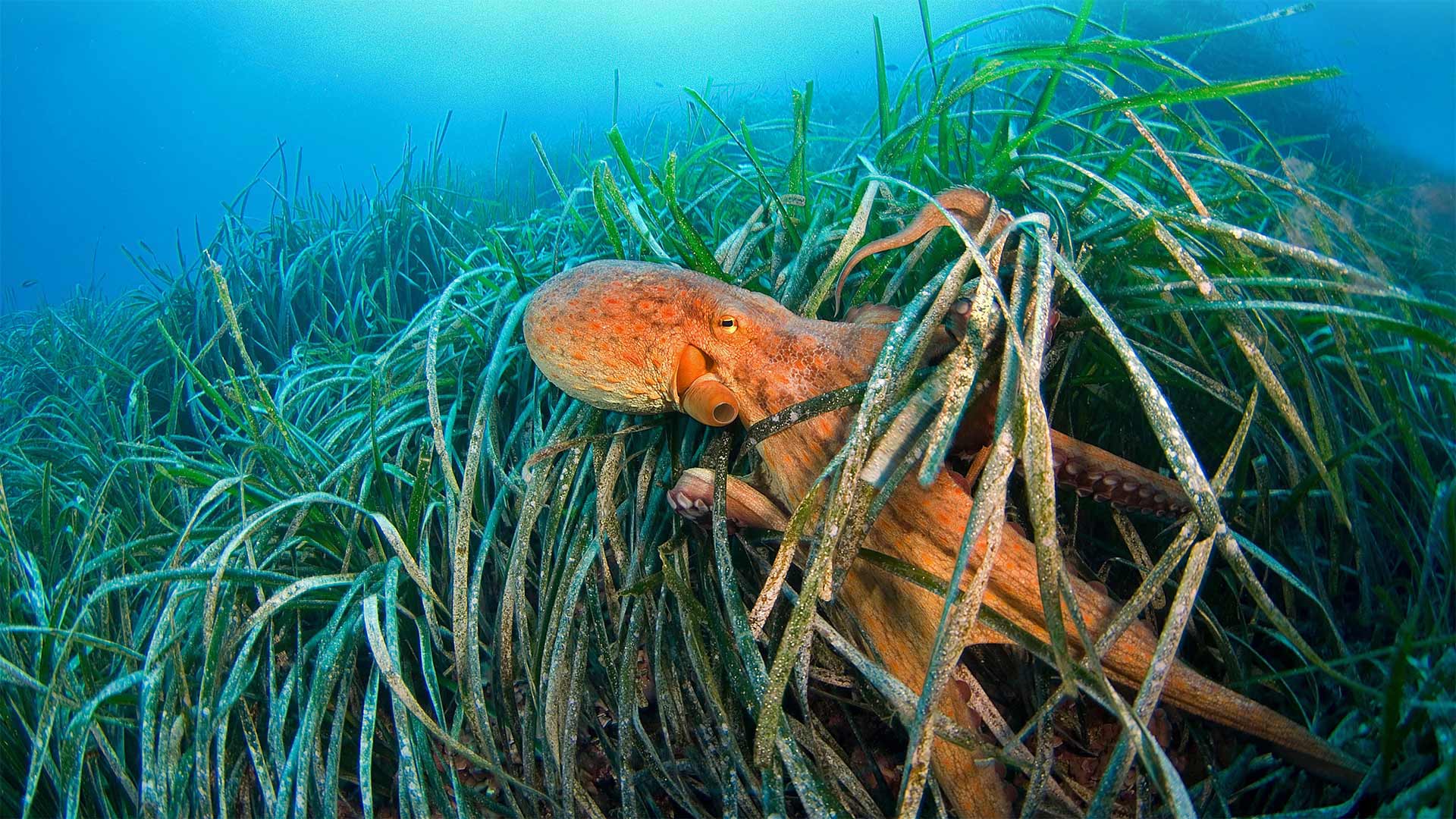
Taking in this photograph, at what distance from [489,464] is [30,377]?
6255mm

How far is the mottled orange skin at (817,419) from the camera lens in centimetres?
120

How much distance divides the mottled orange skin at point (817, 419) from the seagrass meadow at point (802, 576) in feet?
0.27

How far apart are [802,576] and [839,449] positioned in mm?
503

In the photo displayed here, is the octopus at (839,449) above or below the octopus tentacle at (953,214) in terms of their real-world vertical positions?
below

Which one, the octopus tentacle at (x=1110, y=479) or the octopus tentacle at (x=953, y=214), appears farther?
the octopus tentacle at (x=953, y=214)

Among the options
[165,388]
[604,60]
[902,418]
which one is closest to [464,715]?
[902,418]

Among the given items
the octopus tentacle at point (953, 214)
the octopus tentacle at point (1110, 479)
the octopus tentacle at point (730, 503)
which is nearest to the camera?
the octopus tentacle at point (1110, 479)

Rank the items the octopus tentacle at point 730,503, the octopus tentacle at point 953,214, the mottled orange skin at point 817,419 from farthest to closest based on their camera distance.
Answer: the octopus tentacle at point 953,214 → the octopus tentacle at point 730,503 → the mottled orange skin at point 817,419

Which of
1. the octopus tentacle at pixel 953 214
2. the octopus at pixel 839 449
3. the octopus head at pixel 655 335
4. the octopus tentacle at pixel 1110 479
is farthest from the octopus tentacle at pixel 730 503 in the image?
the octopus tentacle at pixel 953 214

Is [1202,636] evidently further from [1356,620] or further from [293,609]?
[293,609]

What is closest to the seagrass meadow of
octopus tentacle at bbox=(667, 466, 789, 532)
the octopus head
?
octopus tentacle at bbox=(667, 466, 789, 532)

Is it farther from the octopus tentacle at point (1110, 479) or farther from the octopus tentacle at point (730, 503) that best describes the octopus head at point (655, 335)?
the octopus tentacle at point (1110, 479)

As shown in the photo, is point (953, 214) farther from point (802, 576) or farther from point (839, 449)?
point (802, 576)

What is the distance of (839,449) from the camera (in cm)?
138
